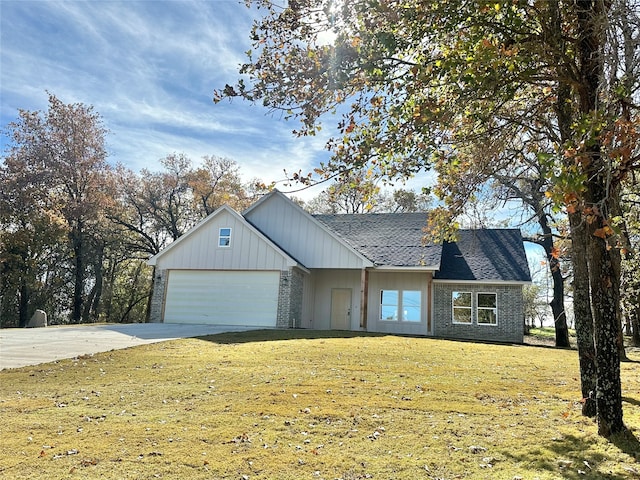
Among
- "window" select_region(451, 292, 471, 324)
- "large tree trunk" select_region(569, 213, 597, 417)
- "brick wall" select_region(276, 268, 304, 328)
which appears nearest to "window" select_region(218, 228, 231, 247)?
"brick wall" select_region(276, 268, 304, 328)

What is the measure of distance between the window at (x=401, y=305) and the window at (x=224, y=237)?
6944 mm

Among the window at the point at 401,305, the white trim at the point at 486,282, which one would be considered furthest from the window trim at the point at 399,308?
the white trim at the point at 486,282

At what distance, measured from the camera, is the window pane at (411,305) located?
19.4m

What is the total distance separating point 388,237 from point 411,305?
135 inches

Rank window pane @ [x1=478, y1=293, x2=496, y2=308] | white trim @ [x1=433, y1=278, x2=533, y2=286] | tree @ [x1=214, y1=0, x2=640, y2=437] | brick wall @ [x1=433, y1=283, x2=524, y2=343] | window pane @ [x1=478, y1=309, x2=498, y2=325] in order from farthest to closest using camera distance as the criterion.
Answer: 1. window pane @ [x1=478, y1=293, x2=496, y2=308]
2. window pane @ [x1=478, y1=309, x2=498, y2=325]
3. brick wall @ [x1=433, y1=283, x2=524, y2=343]
4. white trim @ [x1=433, y1=278, x2=533, y2=286]
5. tree @ [x1=214, y1=0, x2=640, y2=437]

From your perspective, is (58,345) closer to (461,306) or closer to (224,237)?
(224,237)

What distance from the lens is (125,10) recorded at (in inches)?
423

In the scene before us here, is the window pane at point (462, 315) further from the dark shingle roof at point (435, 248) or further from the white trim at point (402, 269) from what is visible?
the white trim at point (402, 269)

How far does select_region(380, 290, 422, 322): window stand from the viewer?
63.7ft

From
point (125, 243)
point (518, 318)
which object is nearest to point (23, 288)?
point (125, 243)

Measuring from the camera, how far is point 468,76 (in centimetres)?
455

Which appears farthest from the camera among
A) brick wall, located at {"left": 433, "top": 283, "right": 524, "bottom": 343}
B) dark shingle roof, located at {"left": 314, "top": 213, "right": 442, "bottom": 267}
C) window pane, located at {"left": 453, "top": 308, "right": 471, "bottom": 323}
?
dark shingle roof, located at {"left": 314, "top": 213, "right": 442, "bottom": 267}

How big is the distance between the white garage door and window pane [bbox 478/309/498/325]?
8.36 m

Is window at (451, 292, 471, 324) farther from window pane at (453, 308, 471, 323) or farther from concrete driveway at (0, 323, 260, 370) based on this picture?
concrete driveway at (0, 323, 260, 370)
